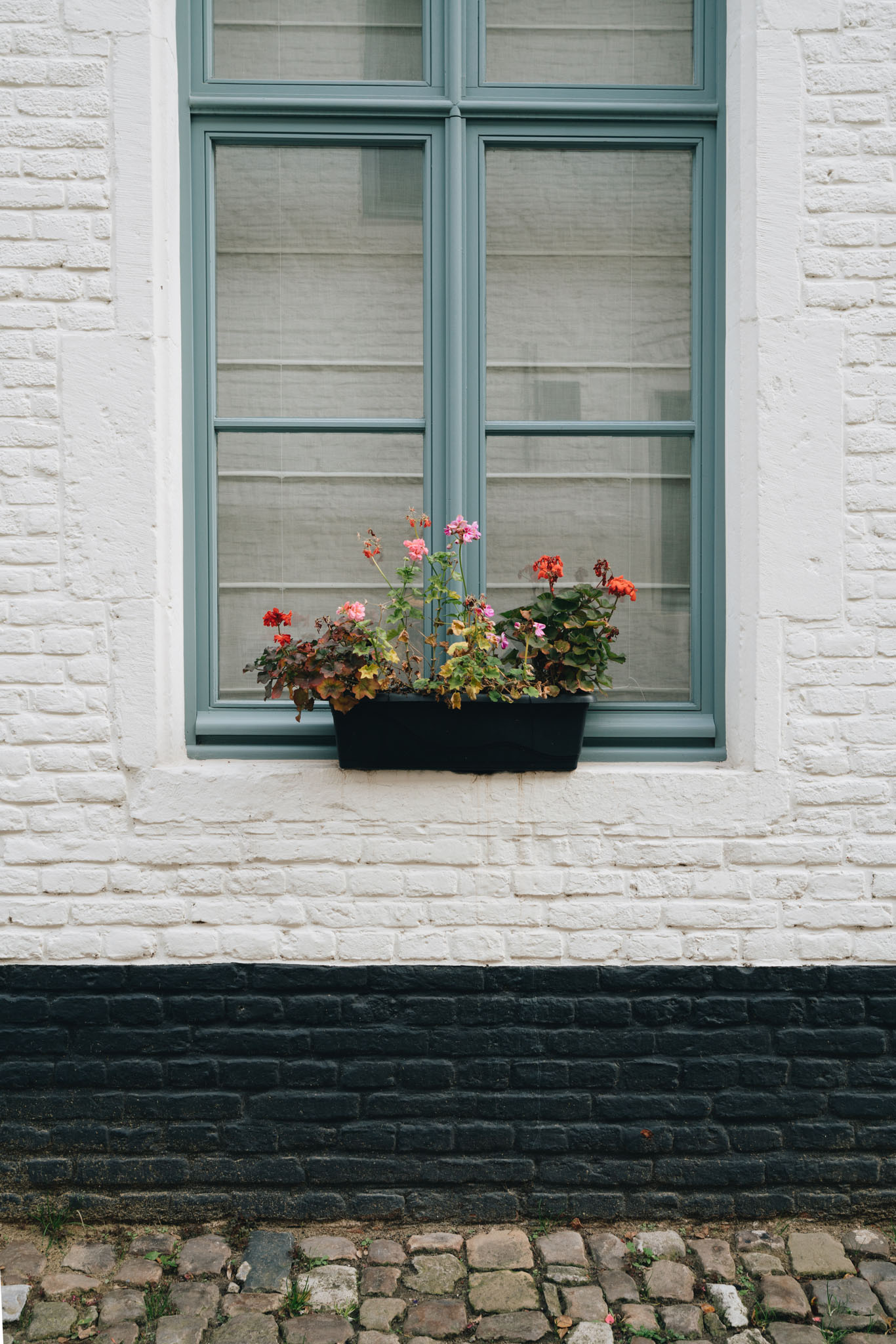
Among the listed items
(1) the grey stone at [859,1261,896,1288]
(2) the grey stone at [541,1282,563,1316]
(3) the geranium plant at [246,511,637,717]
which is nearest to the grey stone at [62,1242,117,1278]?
(2) the grey stone at [541,1282,563,1316]

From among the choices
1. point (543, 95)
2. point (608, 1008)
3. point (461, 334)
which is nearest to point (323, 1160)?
point (608, 1008)

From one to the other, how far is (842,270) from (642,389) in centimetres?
63

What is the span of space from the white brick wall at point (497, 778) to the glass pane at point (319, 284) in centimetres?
29

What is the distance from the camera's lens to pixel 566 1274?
2.46 m

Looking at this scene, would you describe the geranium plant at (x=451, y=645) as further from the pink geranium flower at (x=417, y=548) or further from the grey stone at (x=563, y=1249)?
A: the grey stone at (x=563, y=1249)

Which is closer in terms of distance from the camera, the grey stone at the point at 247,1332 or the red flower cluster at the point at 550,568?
the grey stone at the point at 247,1332

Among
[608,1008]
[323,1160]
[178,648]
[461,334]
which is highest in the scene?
[461,334]

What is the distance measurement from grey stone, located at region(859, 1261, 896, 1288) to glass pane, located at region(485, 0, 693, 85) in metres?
3.44

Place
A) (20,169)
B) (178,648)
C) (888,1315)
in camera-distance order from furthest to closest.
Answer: (178,648) → (20,169) → (888,1315)

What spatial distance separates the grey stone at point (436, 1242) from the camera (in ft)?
8.43

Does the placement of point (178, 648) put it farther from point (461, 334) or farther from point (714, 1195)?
point (714, 1195)

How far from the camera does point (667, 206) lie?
2.95m

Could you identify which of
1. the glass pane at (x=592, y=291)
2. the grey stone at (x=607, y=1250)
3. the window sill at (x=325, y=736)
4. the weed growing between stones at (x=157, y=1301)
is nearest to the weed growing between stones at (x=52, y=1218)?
the weed growing between stones at (x=157, y=1301)

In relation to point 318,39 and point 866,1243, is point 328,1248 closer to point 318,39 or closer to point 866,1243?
point 866,1243
